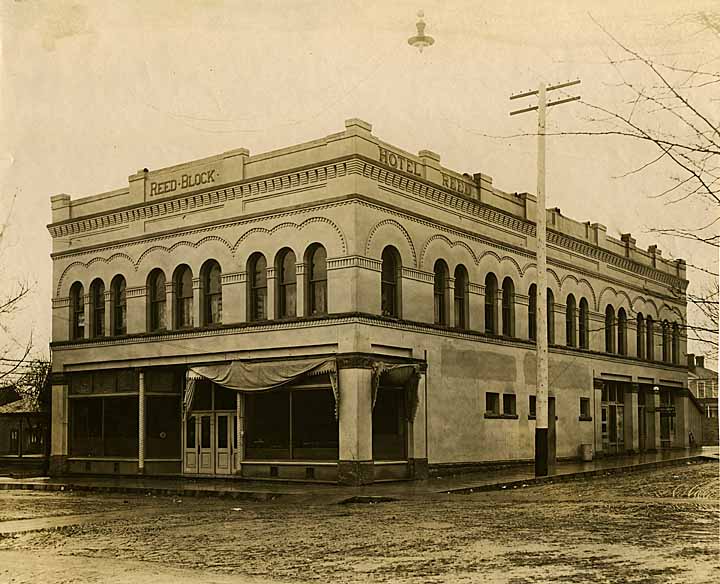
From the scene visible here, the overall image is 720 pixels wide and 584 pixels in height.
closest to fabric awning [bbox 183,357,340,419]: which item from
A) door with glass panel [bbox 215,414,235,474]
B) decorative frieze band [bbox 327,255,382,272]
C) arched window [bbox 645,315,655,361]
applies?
door with glass panel [bbox 215,414,235,474]

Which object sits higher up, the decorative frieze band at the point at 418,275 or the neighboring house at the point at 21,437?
the decorative frieze band at the point at 418,275

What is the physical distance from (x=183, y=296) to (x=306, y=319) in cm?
505

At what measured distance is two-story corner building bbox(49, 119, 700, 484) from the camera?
24.8 metres

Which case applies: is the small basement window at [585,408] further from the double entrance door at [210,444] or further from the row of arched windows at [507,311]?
the double entrance door at [210,444]

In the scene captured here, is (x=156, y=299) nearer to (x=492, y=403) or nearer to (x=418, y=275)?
(x=418, y=275)

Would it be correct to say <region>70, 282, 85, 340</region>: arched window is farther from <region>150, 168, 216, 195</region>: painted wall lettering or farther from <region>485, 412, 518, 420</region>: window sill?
<region>485, 412, 518, 420</region>: window sill

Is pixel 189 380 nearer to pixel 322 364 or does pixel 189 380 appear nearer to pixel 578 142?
pixel 322 364

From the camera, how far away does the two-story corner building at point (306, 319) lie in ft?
81.3

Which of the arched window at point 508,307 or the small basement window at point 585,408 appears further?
the small basement window at point 585,408

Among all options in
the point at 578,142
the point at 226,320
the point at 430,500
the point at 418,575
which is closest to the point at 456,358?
the point at 226,320

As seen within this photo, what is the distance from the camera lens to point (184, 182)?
2822 cm

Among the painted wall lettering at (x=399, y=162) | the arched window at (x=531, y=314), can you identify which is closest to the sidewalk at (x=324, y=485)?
the arched window at (x=531, y=314)

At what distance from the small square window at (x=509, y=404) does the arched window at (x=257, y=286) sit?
27.2 ft

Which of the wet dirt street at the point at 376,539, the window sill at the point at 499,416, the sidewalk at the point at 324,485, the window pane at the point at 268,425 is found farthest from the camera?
the window sill at the point at 499,416
